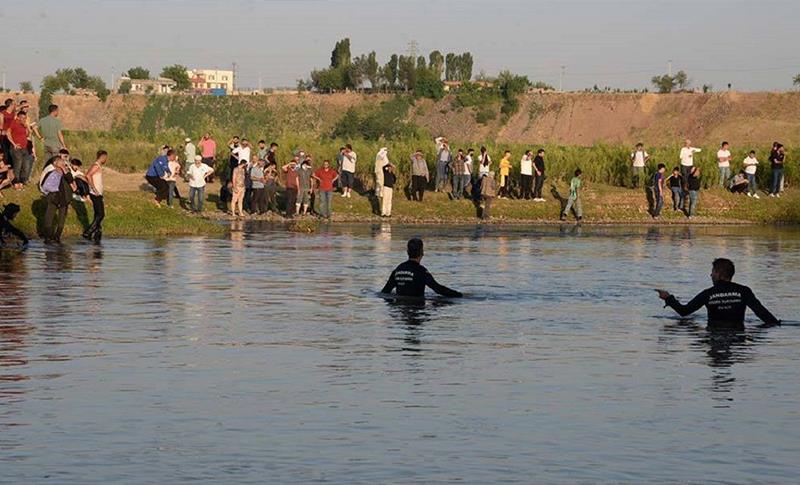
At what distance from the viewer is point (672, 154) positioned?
186 feet

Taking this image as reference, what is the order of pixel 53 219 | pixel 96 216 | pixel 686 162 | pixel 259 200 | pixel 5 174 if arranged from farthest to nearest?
pixel 686 162
pixel 259 200
pixel 96 216
pixel 5 174
pixel 53 219

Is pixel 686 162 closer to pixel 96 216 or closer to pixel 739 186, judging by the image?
pixel 739 186

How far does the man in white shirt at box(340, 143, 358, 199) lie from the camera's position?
50.1 meters

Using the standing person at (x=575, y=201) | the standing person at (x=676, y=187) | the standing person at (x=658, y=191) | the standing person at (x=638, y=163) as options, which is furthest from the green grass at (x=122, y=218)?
the standing person at (x=638, y=163)

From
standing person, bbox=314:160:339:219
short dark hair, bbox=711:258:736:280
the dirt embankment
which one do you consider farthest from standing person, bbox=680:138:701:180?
the dirt embankment

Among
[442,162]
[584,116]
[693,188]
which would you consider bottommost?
[693,188]

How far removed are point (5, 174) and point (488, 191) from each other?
19074 mm

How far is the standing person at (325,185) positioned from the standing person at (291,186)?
0.63 meters

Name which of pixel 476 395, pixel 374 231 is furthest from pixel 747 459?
pixel 374 231

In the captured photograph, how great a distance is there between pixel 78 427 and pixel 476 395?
3746 mm

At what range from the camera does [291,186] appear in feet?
155

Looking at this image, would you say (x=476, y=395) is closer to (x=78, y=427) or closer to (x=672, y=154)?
(x=78, y=427)

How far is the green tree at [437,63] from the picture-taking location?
154625mm

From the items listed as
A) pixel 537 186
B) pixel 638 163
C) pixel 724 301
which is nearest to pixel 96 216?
pixel 724 301
